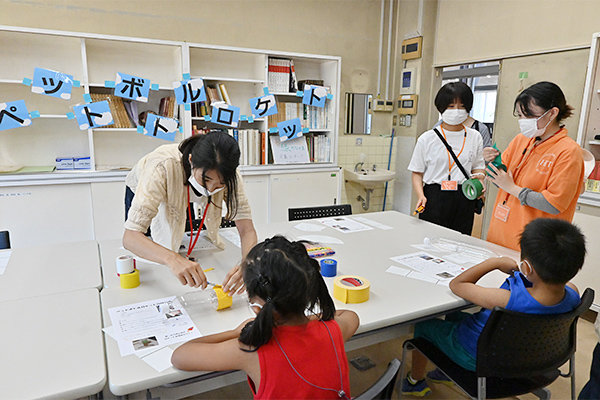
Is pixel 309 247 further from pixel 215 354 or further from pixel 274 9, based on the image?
pixel 274 9

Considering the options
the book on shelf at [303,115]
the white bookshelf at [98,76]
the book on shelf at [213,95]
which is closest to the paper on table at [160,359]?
the white bookshelf at [98,76]

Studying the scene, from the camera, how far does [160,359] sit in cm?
111

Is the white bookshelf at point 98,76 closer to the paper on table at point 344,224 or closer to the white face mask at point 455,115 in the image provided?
the paper on table at point 344,224

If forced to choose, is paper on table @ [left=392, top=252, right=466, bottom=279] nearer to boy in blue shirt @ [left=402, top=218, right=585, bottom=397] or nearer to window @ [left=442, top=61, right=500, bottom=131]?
boy in blue shirt @ [left=402, top=218, right=585, bottom=397]

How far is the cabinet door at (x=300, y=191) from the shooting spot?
413cm

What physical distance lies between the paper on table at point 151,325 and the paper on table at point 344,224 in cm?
123

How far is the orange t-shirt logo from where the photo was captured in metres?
1.96

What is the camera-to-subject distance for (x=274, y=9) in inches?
168

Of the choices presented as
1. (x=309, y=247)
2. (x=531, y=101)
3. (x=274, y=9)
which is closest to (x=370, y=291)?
(x=309, y=247)

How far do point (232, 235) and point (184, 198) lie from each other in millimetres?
566

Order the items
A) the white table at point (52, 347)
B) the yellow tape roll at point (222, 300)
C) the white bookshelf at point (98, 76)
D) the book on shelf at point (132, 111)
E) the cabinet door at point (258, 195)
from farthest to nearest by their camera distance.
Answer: the cabinet door at point (258, 195), the book on shelf at point (132, 111), the white bookshelf at point (98, 76), the yellow tape roll at point (222, 300), the white table at point (52, 347)

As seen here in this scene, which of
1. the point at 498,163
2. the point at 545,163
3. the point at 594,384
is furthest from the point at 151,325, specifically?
the point at 545,163

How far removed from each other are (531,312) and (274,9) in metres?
3.96

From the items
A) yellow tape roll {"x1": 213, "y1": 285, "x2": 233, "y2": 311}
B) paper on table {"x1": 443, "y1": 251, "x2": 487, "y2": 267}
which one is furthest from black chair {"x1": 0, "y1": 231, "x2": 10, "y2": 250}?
paper on table {"x1": 443, "y1": 251, "x2": 487, "y2": 267}
